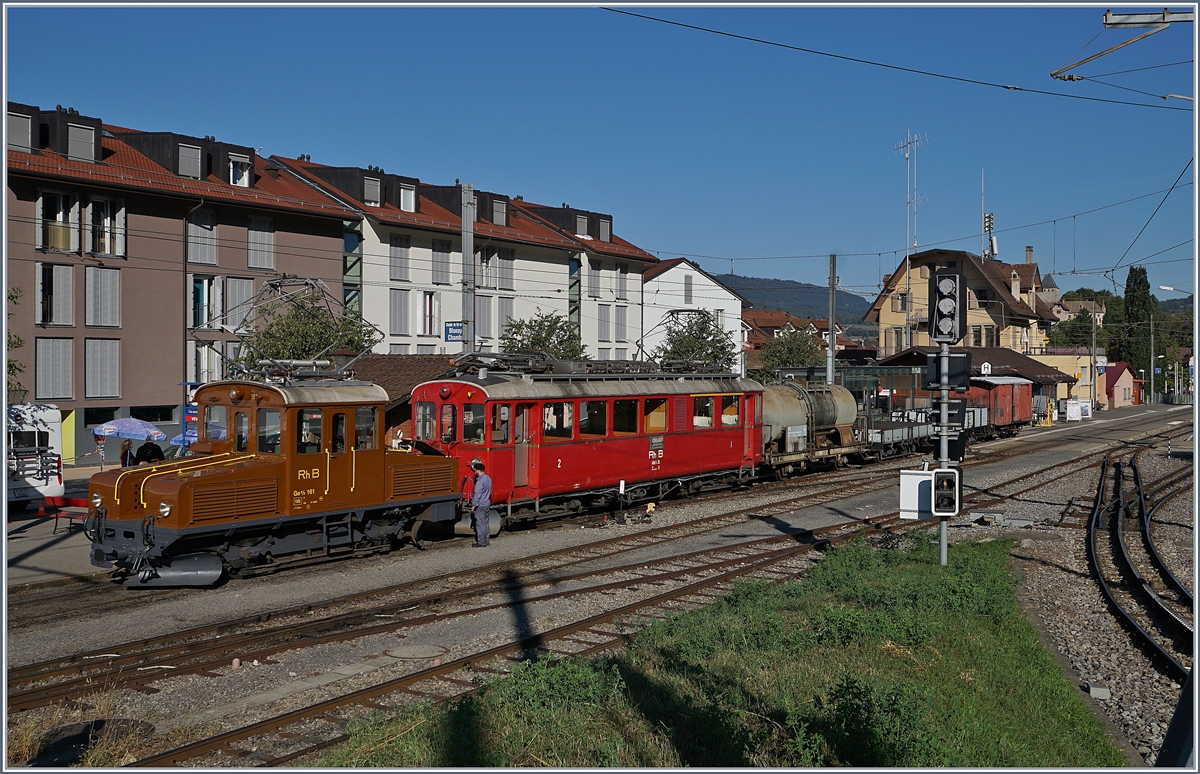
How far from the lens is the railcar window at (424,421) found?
18.5 m

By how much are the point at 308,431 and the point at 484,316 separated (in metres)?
33.3

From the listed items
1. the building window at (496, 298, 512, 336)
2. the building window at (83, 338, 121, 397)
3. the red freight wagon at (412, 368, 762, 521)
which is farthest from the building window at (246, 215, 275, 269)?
the red freight wagon at (412, 368, 762, 521)

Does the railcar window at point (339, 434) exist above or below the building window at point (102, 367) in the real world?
below

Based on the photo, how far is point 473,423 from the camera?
1792 cm

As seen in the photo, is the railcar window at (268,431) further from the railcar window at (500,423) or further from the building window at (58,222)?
the building window at (58,222)

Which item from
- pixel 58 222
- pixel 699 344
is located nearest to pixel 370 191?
pixel 58 222

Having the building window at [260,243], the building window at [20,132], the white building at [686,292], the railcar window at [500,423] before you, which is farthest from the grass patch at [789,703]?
the white building at [686,292]

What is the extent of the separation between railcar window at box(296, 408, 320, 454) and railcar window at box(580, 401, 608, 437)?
617cm

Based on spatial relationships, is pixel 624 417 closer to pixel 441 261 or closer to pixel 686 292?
pixel 441 261

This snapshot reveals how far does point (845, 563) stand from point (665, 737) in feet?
26.9

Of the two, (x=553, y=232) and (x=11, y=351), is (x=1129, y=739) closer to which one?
(x=11, y=351)

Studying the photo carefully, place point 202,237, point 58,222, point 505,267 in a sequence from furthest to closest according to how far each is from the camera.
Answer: point 505,267, point 202,237, point 58,222

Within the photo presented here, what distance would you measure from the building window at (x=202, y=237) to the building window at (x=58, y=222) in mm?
4092

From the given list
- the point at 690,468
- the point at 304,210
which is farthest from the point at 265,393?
the point at 304,210
